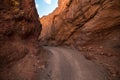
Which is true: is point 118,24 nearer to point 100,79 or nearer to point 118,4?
point 118,4

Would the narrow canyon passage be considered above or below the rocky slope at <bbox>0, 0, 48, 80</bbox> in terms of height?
below

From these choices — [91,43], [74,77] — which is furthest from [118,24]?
[74,77]

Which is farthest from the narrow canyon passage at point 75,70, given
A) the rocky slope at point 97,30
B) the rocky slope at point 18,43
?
the rocky slope at point 18,43

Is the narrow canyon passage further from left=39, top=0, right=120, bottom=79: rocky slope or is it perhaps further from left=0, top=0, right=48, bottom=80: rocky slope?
left=0, top=0, right=48, bottom=80: rocky slope

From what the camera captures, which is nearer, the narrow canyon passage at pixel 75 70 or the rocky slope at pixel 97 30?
the narrow canyon passage at pixel 75 70

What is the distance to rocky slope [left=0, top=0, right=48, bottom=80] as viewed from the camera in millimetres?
16766

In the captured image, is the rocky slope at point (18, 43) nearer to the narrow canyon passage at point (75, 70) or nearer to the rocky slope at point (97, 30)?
the narrow canyon passage at point (75, 70)

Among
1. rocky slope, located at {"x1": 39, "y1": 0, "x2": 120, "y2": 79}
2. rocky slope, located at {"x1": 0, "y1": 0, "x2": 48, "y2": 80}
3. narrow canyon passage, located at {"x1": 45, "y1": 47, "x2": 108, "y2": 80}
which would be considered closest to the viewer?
rocky slope, located at {"x1": 0, "y1": 0, "x2": 48, "y2": 80}

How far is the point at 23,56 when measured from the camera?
65.0 ft

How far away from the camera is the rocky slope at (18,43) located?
16766 millimetres

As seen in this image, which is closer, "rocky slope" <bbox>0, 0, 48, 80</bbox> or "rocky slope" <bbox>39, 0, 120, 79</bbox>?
"rocky slope" <bbox>0, 0, 48, 80</bbox>

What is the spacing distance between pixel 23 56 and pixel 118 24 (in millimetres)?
17034

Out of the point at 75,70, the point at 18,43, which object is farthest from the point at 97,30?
the point at 18,43

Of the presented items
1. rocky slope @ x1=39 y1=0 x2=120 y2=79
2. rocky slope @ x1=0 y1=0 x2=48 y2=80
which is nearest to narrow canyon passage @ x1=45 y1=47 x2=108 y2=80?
rocky slope @ x1=39 y1=0 x2=120 y2=79
